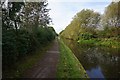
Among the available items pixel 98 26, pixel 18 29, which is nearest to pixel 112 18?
pixel 98 26

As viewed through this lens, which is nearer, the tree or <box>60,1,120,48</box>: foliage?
the tree

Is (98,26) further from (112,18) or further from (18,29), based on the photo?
(18,29)

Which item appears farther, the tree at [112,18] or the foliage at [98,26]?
the foliage at [98,26]

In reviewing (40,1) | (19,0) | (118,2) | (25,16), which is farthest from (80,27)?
(19,0)

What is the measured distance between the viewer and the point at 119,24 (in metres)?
52.0

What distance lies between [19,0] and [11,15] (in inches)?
84.3

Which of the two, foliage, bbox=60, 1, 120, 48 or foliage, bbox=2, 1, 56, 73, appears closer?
foliage, bbox=2, 1, 56, 73

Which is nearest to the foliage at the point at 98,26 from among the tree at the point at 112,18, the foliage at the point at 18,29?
the tree at the point at 112,18

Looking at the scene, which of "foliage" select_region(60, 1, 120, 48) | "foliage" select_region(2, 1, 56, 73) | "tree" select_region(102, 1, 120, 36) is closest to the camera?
"foliage" select_region(2, 1, 56, 73)

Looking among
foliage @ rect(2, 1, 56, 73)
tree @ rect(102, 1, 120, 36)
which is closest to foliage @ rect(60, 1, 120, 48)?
tree @ rect(102, 1, 120, 36)

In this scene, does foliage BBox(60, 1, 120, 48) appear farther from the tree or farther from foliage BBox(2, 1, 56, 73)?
foliage BBox(2, 1, 56, 73)

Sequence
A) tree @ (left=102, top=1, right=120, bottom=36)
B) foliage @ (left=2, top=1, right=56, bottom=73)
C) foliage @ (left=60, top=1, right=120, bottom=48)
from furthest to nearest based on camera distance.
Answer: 1. foliage @ (left=60, top=1, right=120, bottom=48)
2. tree @ (left=102, top=1, right=120, bottom=36)
3. foliage @ (left=2, top=1, right=56, bottom=73)

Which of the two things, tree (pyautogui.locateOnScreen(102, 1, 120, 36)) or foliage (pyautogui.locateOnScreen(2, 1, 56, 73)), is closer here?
foliage (pyautogui.locateOnScreen(2, 1, 56, 73))

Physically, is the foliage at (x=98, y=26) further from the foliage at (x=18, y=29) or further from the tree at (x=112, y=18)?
the foliage at (x=18, y=29)
